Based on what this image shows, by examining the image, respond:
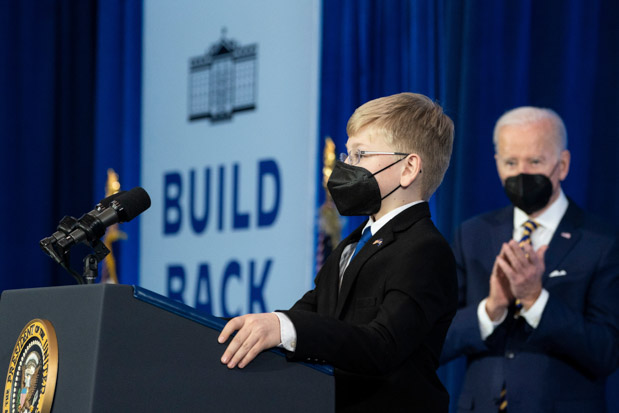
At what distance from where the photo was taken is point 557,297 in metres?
3.02

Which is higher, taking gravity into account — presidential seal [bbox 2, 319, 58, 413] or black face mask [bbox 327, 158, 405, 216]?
black face mask [bbox 327, 158, 405, 216]

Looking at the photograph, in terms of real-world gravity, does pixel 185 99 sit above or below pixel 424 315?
above

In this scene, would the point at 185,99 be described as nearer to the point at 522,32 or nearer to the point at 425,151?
the point at 522,32

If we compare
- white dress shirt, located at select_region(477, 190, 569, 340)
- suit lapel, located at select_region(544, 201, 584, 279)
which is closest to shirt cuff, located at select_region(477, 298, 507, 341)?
white dress shirt, located at select_region(477, 190, 569, 340)

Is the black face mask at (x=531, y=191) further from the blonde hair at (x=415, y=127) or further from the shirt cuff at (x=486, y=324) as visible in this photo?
the blonde hair at (x=415, y=127)

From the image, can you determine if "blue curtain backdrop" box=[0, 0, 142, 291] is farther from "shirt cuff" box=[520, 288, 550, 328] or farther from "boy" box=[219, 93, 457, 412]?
"boy" box=[219, 93, 457, 412]

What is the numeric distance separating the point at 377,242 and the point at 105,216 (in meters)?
0.59

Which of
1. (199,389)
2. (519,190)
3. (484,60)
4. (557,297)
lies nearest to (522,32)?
(484,60)

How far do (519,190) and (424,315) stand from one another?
5.25 ft

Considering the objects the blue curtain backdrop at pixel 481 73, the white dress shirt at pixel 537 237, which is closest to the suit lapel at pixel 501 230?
the white dress shirt at pixel 537 237

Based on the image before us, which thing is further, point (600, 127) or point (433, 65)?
point (433, 65)

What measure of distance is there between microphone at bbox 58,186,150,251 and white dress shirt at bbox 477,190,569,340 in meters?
1.60

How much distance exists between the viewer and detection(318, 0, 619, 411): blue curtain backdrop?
12.0ft

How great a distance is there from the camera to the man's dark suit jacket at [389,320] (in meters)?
1.58
